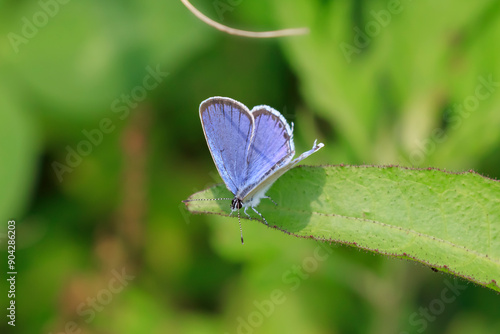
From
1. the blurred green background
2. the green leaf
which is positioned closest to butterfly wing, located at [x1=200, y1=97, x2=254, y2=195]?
the green leaf

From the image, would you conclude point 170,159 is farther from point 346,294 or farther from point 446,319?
point 446,319

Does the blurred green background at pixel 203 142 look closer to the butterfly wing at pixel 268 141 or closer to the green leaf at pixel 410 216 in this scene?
the butterfly wing at pixel 268 141

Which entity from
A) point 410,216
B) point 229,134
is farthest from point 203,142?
point 410,216

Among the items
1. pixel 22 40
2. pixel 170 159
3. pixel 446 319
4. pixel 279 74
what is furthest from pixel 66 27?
pixel 446 319

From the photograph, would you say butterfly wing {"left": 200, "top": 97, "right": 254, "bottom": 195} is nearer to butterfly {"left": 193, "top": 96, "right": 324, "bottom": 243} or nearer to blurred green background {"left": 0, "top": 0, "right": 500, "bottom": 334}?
butterfly {"left": 193, "top": 96, "right": 324, "bottom": 243}

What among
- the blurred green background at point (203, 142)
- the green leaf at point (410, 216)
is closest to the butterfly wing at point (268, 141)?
the green leaf at point (410, 216)

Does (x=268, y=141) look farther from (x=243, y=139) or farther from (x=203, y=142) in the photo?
(x=203, y=142)
